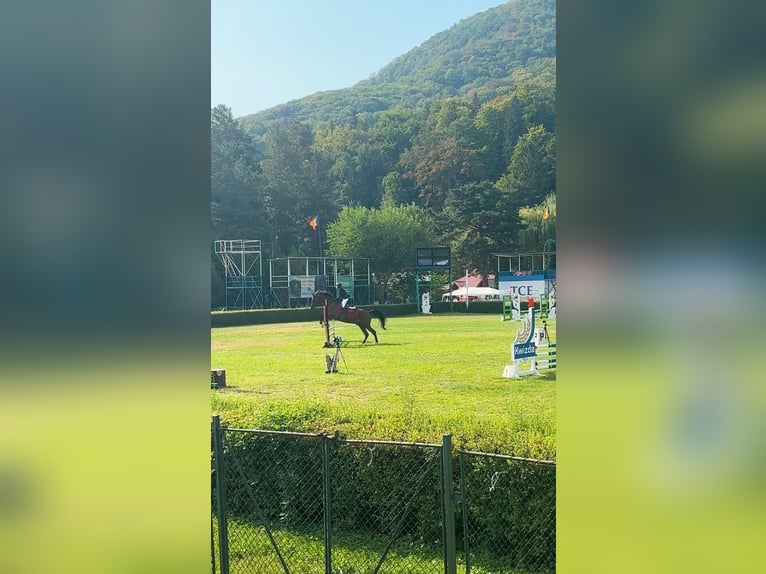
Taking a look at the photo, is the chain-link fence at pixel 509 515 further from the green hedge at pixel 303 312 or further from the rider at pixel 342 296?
the rider at pixel 342 296

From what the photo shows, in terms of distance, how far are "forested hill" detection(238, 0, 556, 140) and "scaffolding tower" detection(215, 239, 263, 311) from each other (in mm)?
895

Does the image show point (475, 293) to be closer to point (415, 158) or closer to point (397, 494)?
point (415, 158)

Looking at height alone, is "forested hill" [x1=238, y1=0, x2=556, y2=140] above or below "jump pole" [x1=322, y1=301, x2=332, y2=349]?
above

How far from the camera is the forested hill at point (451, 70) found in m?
3.94

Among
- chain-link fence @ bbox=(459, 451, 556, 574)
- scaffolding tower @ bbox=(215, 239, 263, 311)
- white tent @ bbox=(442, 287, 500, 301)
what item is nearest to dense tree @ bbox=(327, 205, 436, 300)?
white tent @ bbox=(442, 287, 500, 301)

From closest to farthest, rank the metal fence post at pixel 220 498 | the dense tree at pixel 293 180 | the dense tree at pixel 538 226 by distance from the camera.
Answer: the metal fence post at pixel 220 498 → the dense tree at pixel 538 226 → the dense tree at pixel 293 180

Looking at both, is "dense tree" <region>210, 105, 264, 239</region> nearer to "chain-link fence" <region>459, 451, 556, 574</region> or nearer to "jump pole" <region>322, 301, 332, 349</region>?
"jump pole" <region>322, 301, 332, 349</region>
